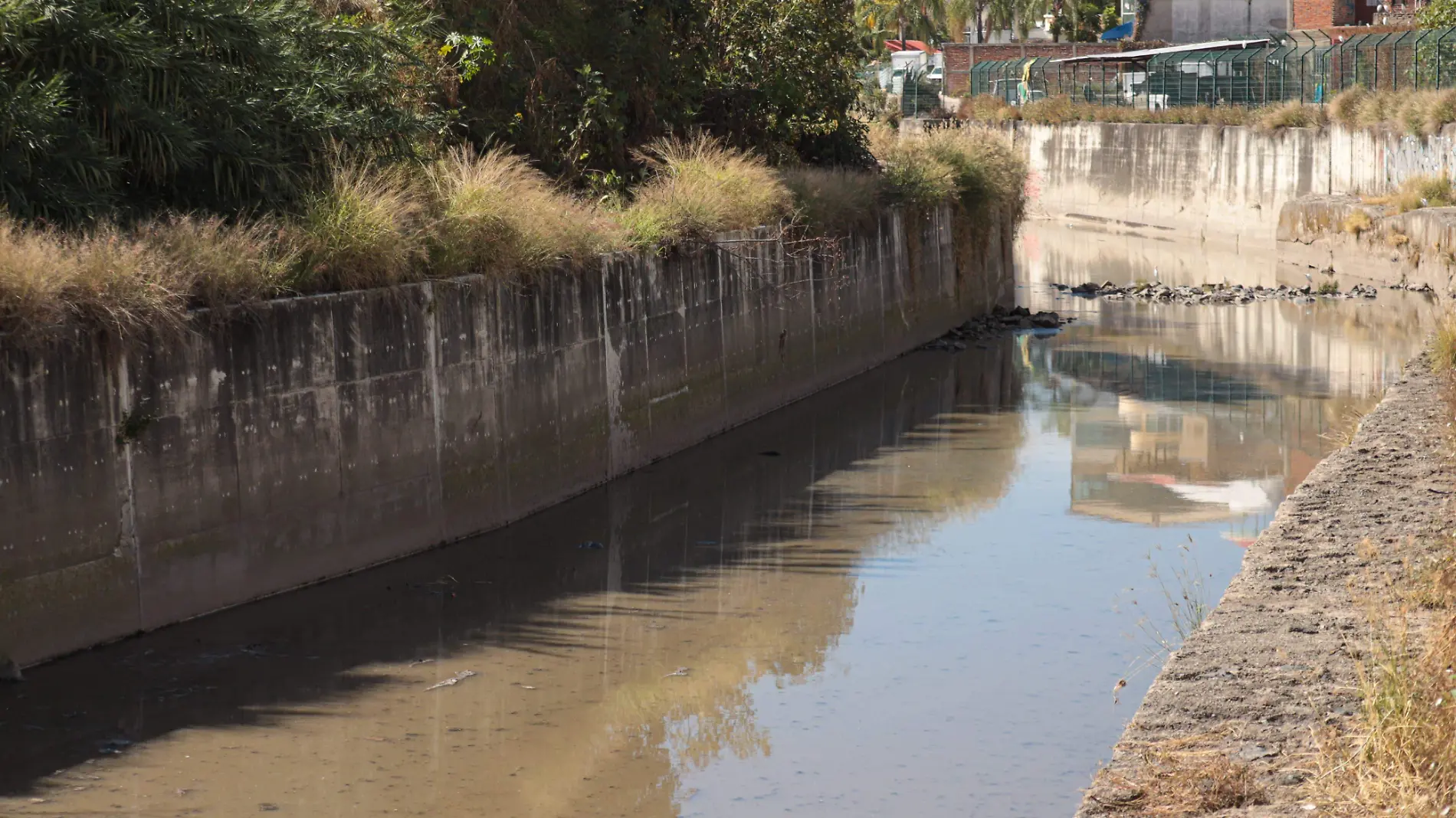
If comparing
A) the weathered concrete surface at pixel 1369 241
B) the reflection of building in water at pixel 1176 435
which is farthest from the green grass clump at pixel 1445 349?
the weathered concrete surface at pixel 1369 241

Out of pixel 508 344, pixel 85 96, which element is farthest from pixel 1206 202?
pixel 85 96

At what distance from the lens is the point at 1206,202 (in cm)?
4734

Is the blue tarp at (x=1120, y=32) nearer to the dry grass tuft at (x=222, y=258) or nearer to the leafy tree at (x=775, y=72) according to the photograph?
the leafy tree at (x=775, y=72)

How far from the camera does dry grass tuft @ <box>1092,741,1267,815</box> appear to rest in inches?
252

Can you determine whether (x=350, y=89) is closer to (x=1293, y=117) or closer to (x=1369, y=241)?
(x=1369, y=241)

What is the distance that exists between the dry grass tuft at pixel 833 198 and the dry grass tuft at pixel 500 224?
5.30 metres

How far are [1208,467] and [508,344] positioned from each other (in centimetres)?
767

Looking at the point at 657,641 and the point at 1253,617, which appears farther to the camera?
the point at 657,641

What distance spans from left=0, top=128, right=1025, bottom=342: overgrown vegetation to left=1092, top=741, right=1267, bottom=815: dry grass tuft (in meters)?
7.15

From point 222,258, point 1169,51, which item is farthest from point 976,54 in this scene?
point 222,258

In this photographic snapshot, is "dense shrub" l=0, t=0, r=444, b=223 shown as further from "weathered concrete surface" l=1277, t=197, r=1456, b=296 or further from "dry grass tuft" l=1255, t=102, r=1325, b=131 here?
"dry grass tuft" l=1255, t=102, r=1325, b=131

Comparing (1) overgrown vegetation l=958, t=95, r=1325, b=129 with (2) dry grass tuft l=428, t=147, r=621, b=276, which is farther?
(1) overgrown vegetation l=958, t=95, r=1325, b=129

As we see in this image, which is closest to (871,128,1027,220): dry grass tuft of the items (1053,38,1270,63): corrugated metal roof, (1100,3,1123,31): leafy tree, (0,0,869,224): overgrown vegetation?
(0,0,869,224): overgrown vegetation

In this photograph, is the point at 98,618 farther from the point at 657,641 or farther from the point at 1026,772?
the point at 1026,772
